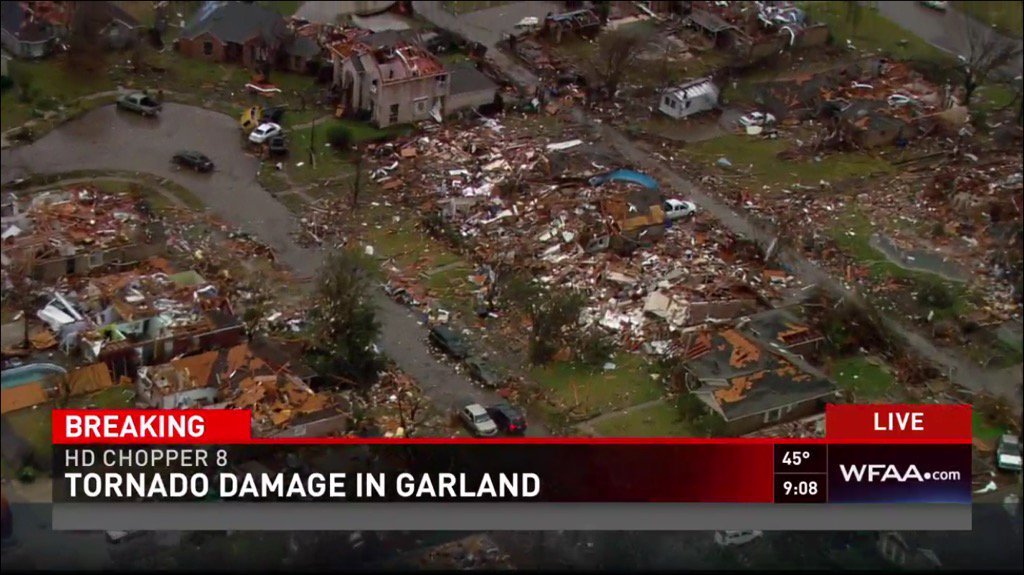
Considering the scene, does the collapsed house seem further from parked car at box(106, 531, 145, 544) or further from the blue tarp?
parked car at box(106, 531, 145, 544)

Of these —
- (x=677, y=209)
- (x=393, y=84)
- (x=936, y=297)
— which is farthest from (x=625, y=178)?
(x=936, y=297)

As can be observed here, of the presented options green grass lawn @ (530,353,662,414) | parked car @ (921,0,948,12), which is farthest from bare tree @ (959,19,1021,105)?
green grass lawn @ (530,353,662,414)

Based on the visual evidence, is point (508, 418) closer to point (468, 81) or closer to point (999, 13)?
point (468, 81)

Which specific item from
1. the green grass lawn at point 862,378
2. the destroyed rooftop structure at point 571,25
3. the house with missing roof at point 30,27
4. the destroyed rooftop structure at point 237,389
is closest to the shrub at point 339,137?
the house with missing roof at point 30,27

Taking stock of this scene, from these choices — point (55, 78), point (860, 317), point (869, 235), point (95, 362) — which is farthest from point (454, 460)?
point (55, 78)

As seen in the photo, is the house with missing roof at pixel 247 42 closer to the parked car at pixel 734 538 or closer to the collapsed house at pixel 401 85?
the collapsed house at pixel 401 85

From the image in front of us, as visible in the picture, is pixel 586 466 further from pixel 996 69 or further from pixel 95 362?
pixel 996 69
